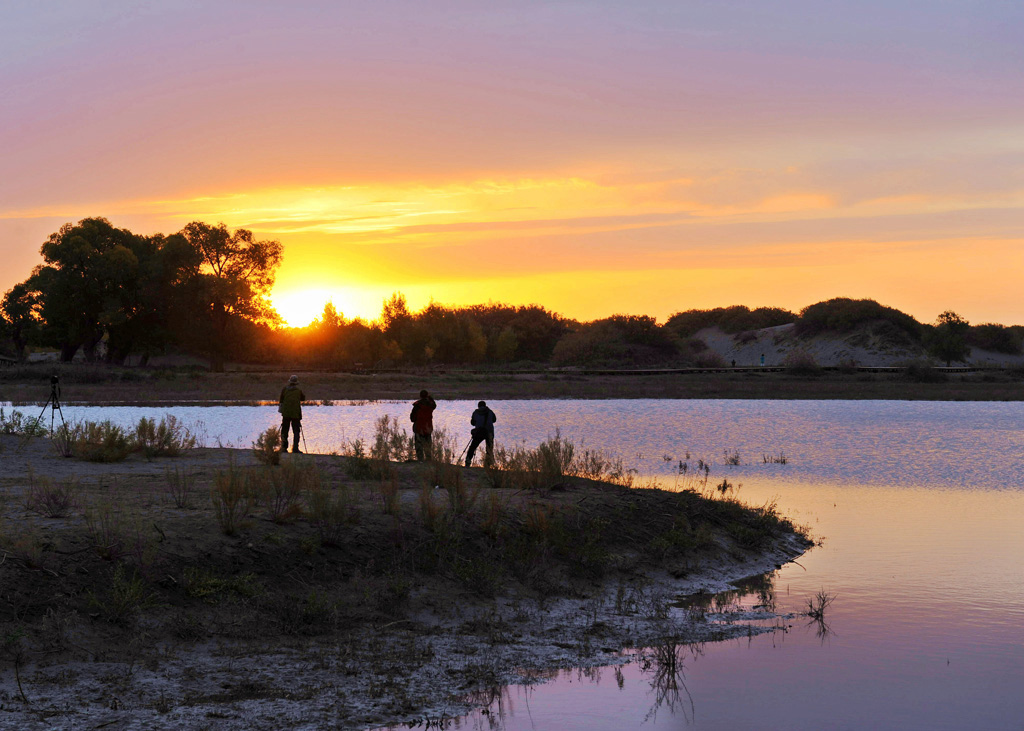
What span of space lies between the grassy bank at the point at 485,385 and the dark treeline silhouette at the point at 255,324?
10326 mm

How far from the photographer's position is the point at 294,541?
11461mm

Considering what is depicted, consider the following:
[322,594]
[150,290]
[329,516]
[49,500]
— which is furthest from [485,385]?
[322,594]

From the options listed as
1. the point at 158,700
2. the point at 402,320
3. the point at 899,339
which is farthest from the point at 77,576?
the point at 899,339

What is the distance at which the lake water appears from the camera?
8.44 m

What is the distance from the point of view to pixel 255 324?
83750mm

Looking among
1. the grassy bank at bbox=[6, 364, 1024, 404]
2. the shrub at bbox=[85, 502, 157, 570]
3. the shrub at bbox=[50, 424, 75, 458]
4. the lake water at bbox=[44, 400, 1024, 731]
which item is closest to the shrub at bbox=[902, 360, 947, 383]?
the grassy bank at bbox=[6, 364, 1024, 404]

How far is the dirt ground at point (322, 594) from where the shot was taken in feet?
26.4

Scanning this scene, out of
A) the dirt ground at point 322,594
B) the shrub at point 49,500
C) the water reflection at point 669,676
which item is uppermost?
the shrub at point 49,500

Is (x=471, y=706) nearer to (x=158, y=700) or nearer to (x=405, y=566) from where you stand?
(x=158, y=700)

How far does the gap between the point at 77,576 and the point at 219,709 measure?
114 inches

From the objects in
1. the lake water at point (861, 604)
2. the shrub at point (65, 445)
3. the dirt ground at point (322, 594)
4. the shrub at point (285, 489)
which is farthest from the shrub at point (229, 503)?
the shrub at point (65, 445)

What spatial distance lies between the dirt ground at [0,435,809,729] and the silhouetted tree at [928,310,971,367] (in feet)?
314

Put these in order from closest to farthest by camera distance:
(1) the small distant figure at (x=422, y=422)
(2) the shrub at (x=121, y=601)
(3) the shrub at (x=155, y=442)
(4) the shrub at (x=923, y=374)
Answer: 1. (2) the shrub at (x=121, y=601)
2. (3) the shrub at (x=155, y=442)
3. (1) the small distant figure at (x=422, y=422)
4. (4) the shrub at (x=923, y=374)

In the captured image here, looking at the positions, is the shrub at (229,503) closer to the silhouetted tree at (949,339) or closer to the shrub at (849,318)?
the silhouetted tree at (949,339)
